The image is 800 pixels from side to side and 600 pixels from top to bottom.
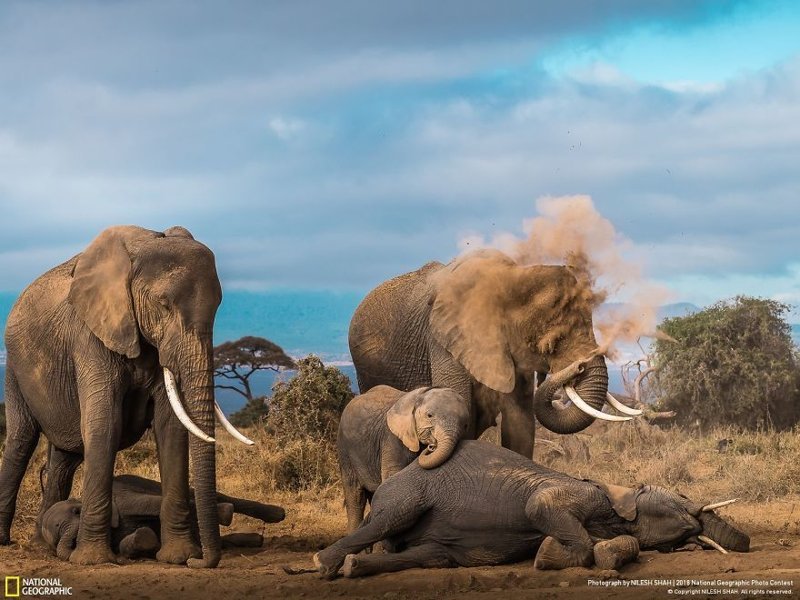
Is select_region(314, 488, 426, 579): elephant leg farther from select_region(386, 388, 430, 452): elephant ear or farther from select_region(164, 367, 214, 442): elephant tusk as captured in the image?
select_region(164, 367, 214, 442): elephant tusk

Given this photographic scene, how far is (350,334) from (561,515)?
3.96 m

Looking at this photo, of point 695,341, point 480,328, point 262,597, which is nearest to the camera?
point 262,597

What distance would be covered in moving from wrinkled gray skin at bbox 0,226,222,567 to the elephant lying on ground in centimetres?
20

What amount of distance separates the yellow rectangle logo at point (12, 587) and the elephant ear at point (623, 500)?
13.0 ft

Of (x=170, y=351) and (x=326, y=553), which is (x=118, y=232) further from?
(x=326, y=553)

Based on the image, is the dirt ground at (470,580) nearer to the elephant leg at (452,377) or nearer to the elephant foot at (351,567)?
the elephant foot at (351,567)

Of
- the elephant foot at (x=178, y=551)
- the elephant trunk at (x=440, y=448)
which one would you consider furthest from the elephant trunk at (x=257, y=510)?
the elephant trunk at (x=440, y=448)

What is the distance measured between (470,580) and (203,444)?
2.46 metres

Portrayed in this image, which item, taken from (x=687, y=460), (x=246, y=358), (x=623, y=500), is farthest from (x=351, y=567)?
(x=246, y=358)

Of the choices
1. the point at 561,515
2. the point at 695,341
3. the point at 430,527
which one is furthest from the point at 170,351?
the point at 695,341

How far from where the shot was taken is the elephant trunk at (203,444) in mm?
10055

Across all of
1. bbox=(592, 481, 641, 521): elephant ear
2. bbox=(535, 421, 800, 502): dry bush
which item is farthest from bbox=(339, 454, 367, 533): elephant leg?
bbox=(535, 421, 800, 502): dry bush

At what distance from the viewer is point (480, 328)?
10727 millimetres

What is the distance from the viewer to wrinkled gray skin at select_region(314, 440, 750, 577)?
30.1 feet
